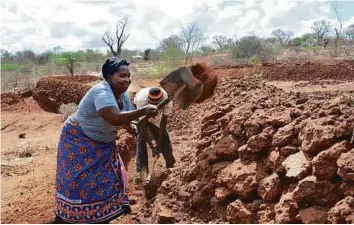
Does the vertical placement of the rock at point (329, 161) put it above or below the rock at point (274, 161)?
above

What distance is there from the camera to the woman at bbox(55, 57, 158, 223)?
133 inches

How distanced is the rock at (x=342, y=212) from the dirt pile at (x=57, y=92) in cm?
1325

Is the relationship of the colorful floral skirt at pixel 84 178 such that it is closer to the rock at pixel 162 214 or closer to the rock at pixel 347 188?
the rock at pixel 162 214

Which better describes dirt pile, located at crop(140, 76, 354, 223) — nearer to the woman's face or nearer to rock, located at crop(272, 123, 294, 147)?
rock, located at crop(272, 123, 294, 147)

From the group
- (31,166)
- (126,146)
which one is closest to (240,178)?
(126,146)

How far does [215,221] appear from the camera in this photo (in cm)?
395

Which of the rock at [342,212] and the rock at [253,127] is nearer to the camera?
the rock at [342,212]

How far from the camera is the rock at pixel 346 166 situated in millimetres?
3014

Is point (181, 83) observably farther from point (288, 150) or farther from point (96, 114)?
point (96, 114)

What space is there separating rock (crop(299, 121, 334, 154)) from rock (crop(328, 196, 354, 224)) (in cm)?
42

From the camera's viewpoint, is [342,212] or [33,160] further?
[33,160]

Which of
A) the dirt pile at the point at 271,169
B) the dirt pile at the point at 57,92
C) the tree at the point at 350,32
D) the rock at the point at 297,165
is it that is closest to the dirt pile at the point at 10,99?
the dirt pile at the point at 57,92

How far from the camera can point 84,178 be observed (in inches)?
137

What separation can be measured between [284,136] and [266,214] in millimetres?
582
